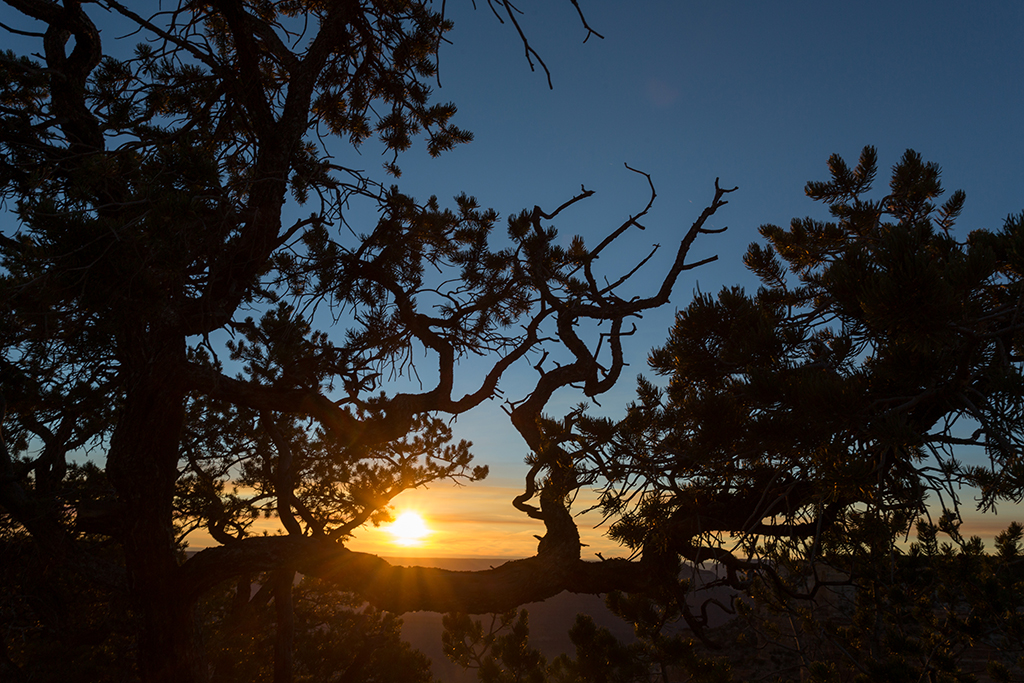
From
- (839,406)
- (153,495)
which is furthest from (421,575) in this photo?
(839,406)

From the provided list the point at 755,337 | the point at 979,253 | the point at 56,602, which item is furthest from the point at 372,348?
the point at 979,253

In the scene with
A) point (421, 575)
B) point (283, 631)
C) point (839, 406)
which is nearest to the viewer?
point (839, 406)

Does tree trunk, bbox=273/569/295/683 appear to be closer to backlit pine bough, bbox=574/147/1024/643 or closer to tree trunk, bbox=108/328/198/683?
tree trunk, bbox=108/328/198/683

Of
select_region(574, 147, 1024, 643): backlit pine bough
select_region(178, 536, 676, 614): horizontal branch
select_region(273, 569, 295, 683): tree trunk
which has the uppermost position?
select_region(574, 147, 1024, 643): backlit pine bough

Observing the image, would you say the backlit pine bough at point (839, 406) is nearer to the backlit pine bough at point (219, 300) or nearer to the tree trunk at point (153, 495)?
the backlit pine bough at point (219, 300)

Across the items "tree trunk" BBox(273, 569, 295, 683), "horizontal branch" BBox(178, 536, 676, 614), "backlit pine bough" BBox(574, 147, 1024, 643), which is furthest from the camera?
"tree trunk" BBox(273, 569, 295, 683)

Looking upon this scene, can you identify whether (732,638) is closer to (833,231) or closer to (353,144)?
(833,231)

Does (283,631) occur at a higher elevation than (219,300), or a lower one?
lower

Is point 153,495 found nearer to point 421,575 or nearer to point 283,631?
point 421,575

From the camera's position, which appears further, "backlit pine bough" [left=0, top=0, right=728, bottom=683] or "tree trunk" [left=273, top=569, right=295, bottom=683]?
"tree trunk" [left=273, top=569, right=295, bottom=683]

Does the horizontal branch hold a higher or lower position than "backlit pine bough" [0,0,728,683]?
lower

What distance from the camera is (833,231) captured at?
444cm

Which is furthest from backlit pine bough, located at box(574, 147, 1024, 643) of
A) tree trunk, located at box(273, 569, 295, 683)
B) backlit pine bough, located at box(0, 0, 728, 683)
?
tree trunk, located at box(273, 569, 295, 683)

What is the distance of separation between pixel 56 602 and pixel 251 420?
2.71m
